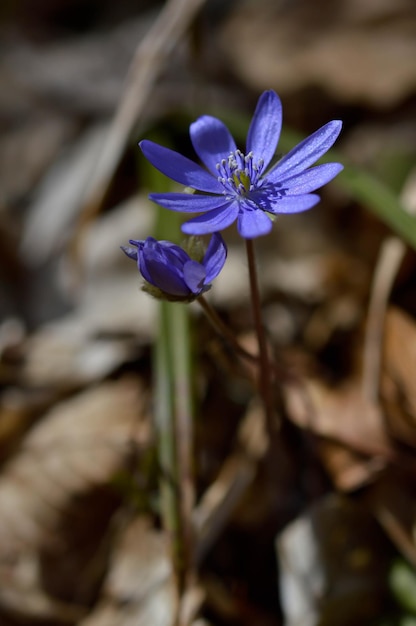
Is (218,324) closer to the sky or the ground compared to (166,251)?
closer to the ground

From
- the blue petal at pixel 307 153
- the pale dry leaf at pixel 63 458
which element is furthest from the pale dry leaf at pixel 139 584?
the blue petal at pixel 307 153

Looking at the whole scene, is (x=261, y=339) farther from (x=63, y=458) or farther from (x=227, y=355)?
(x=63, y=458)

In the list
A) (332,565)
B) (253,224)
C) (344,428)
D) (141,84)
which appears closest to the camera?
(253,224)

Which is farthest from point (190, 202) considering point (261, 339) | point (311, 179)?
point (261, 339)

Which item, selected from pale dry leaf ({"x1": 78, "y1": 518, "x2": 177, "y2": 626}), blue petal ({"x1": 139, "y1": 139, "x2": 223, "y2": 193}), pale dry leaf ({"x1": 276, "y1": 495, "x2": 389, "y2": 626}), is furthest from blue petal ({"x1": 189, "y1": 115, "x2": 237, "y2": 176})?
pale dry leaf ({"x1": 78, "y1": 518, "x2": 177, "y2": 626})

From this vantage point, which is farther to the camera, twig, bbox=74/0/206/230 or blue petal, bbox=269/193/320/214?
twig, bbox=74/0/206/230

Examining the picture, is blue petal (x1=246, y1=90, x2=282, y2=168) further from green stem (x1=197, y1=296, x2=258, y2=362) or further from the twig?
the twig

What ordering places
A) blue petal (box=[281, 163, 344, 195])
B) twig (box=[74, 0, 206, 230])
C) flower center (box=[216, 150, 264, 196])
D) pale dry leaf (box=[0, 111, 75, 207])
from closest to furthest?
blue petal (box=[281, 163, 344, 195]) < flower center (box=[216, 150, 264, 196]) < twig (box=[74, 0, 206, 230]) < pale dry leaf (box=[0, 111, 75, 207])
